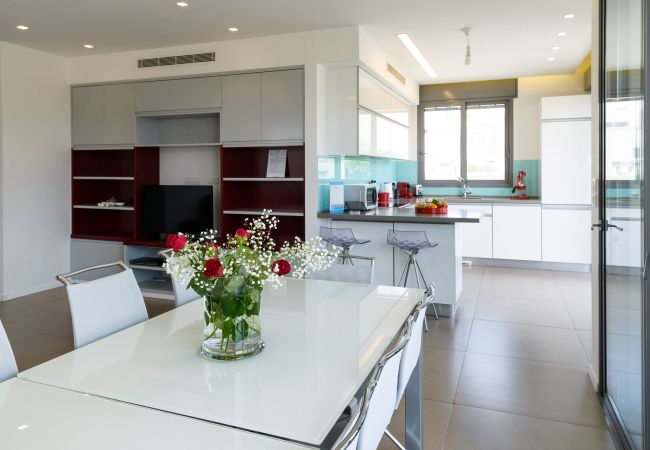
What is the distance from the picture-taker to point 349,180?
5.91 metres

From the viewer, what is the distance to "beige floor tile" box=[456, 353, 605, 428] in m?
2.80

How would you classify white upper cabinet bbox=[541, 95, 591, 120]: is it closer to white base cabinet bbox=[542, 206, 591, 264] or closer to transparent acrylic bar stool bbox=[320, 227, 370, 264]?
white base cabinet bbox=[542, 206, 591, 264]

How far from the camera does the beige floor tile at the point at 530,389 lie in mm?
2805

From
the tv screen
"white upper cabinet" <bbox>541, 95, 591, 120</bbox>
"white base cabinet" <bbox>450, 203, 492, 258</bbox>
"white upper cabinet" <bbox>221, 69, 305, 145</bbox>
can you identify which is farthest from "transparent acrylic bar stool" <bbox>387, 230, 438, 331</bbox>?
"white upper cabinet" <bbox>541, 95, 591, 120</bbox>

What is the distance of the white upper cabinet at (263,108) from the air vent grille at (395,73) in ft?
5.05

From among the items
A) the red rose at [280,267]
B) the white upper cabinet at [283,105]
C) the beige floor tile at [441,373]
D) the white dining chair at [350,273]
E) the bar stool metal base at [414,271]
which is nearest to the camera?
the red rose at [280,267]

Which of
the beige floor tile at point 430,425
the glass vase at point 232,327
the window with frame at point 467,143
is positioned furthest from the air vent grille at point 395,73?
the glass vase at point 232,327

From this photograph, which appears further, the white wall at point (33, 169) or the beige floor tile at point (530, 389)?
the white wall at point (33, 169)

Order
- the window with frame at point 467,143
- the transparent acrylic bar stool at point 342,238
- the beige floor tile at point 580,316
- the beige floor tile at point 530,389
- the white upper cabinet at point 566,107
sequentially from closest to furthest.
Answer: the beige floor tile at point 530,389
the beige floor tile at point 580,316
the transparent acrylic bar stool at point 342,238
the white upper cabinet at point 566,107
the window with frame at point 467,143

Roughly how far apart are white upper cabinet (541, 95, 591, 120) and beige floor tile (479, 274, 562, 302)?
2251 mm

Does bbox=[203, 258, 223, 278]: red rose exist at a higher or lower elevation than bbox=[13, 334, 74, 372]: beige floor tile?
higher

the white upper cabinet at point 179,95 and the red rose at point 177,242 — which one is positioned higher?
the white upper cabinet at point 179,95

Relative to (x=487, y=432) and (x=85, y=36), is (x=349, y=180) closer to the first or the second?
(x=85, y=36)

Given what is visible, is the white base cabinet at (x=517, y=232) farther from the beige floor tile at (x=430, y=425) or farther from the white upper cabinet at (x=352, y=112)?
the beige floor tile at (x=430, y=425)
